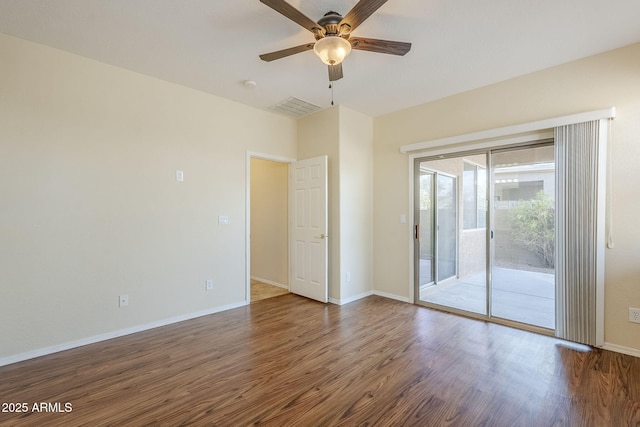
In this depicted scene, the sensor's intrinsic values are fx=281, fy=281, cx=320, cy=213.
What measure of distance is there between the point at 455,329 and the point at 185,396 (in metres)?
2.78

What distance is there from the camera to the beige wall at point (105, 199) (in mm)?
2531

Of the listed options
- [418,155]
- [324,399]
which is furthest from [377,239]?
[324,399]

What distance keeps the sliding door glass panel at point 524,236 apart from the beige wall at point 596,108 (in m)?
0.46

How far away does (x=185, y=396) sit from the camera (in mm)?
2041

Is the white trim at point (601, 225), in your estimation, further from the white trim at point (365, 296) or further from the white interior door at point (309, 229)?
the white interior door at point (309, 229)

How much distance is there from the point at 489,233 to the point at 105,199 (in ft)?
14.5

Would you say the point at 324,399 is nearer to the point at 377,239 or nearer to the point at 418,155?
the point at 377,239

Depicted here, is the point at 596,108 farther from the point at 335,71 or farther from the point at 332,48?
the point at 332,48

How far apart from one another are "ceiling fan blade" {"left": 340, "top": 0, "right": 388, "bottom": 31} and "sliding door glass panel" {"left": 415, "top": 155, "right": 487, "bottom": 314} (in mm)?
2539

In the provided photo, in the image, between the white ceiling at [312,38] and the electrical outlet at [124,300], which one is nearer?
the white ceiling at [312,38]

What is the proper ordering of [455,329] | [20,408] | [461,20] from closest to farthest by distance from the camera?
[20,408] < [461,20] < [455,329]

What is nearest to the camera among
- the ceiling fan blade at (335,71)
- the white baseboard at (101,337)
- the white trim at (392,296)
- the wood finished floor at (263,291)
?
the ceiling fan blade at (335,71)

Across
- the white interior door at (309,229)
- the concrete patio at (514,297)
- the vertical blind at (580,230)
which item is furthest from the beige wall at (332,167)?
the vertical blind at (580,230)

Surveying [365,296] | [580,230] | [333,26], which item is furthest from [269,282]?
[580,230]
